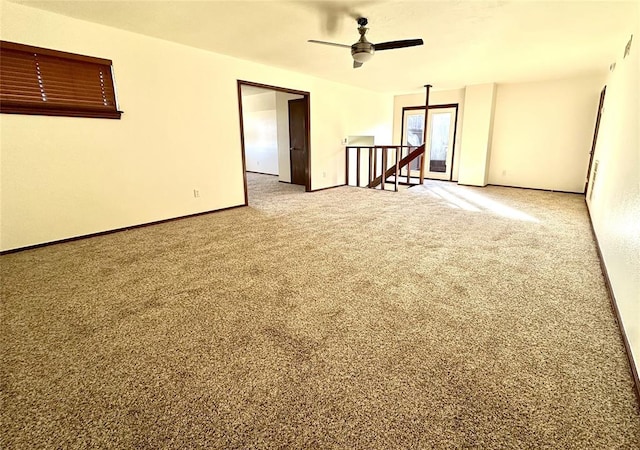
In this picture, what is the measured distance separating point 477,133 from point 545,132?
1305mm

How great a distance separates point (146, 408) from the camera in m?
1.31

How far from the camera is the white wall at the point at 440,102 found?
297 inches

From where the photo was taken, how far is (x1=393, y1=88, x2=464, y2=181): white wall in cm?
753

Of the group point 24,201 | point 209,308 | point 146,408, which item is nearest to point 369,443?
point 146,408

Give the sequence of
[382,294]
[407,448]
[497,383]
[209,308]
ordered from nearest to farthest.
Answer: [407,448], [497,383], [209,308], [382,294]

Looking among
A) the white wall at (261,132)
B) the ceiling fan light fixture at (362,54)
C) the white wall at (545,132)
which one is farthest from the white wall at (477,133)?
the white wall at (261,132)

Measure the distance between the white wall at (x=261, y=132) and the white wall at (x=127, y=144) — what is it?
142 inches

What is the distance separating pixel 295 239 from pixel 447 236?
1794 mm

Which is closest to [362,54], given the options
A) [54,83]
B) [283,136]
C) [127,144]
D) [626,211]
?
[626,211]

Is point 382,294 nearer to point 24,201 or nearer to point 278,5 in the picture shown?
point 278,5

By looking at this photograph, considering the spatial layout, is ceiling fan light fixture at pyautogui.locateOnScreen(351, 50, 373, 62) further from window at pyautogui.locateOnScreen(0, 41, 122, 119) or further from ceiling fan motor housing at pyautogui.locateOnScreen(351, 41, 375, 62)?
window at pyautogui.locateOnScreen(0, 41, 122, 119)

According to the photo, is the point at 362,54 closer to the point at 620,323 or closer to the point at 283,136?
the point at 620,323

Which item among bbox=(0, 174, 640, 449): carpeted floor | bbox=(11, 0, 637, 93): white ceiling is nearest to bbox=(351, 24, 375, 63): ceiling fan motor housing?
bbox=(11, 0, 637, 93): white ceiling

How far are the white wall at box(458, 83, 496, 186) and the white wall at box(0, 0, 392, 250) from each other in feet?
14.3
